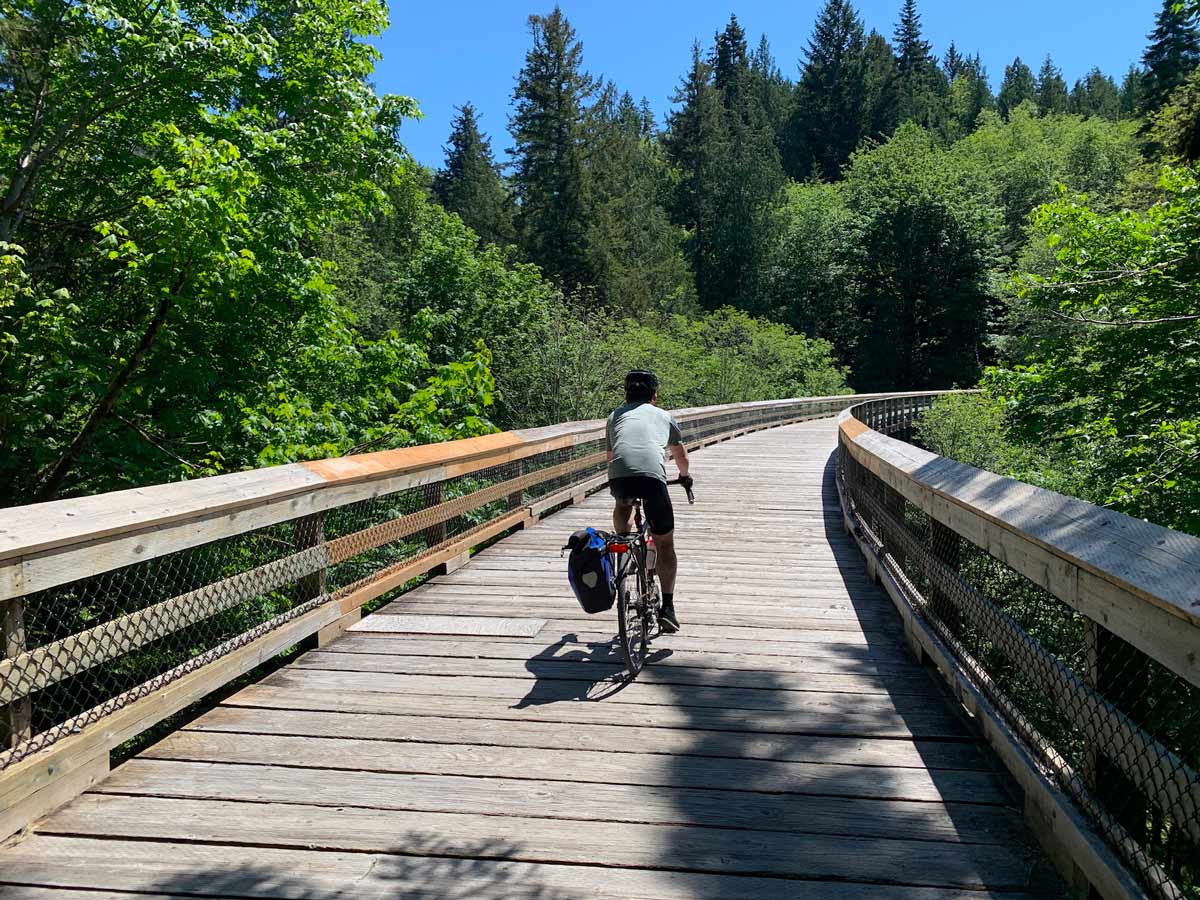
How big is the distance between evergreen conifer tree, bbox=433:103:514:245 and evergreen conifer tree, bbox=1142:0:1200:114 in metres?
38.0

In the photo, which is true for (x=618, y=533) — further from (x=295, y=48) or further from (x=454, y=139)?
(x=454, y=139)

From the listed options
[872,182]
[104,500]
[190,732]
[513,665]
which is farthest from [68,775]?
[872,182]

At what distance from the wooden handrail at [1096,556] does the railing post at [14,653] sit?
3.16m

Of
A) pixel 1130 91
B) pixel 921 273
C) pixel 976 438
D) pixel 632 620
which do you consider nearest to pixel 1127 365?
pixel 632 620

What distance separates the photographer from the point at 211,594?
395 cm

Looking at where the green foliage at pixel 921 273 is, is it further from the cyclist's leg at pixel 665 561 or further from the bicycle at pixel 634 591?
the bicycle at pixel 634 591

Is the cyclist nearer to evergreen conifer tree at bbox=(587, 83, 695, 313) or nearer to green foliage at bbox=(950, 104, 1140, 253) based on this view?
evergreen conifer tree at bbox=(587, 83, 695, 313)

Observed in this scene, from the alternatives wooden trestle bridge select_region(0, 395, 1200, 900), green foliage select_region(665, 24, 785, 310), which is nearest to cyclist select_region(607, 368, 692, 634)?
wooden trestle bridge select_region(0, 395, 1200, 900)

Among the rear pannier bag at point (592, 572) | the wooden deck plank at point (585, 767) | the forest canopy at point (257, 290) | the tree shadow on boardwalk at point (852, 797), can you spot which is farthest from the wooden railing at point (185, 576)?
the forest canopy at point (257, 290)

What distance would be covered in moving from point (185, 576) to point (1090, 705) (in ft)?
14.8

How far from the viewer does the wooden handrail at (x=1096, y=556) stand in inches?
77.5

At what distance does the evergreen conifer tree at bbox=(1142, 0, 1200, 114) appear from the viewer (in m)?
52.4

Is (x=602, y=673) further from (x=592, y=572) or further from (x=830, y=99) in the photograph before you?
(x=830, y=99)

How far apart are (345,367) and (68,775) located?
920 cm
